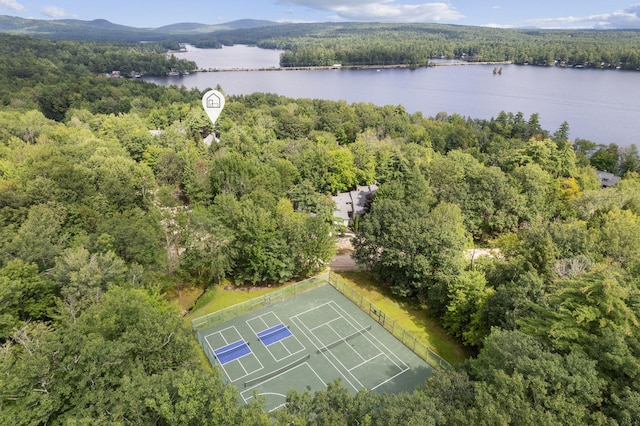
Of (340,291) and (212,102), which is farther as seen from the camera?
(212,102)

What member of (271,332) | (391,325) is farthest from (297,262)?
(391,325)

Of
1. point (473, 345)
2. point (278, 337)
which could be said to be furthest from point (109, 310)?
point (473, 345)

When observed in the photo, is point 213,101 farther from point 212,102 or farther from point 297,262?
point 297,262

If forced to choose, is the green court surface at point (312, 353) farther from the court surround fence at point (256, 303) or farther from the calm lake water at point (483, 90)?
the calm lake water at point (483, 90)

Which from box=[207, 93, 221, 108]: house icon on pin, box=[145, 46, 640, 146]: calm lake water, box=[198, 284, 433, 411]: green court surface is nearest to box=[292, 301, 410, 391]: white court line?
box=[198, 284, 433, 411]: green court surface

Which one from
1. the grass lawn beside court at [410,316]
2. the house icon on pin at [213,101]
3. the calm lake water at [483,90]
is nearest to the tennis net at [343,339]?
the grass lawn beside court at [410,316]
